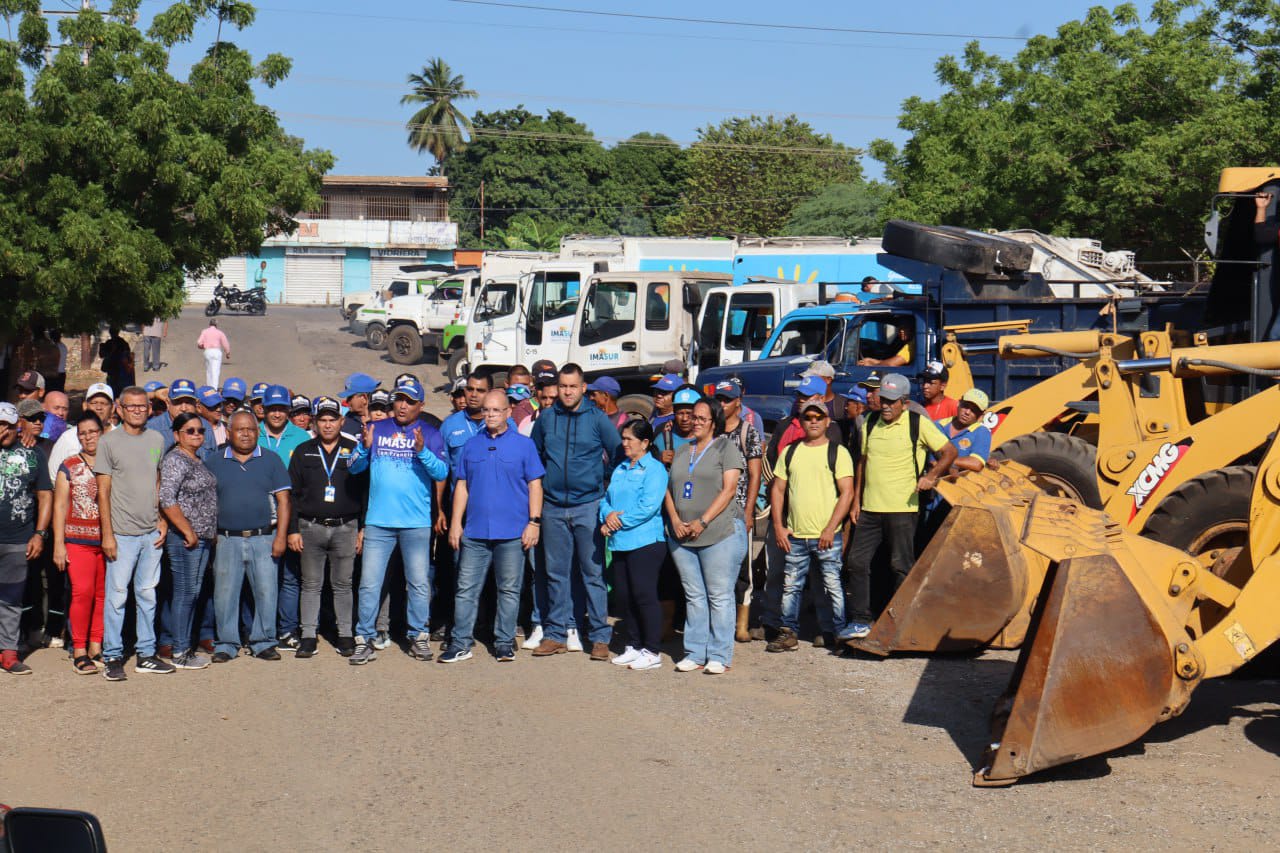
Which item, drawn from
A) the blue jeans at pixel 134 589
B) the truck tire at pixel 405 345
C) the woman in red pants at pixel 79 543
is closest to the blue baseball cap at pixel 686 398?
the blue jeans at pixel 134 589

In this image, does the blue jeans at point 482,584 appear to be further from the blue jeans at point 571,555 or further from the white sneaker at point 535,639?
the white sneaker at point 535,639

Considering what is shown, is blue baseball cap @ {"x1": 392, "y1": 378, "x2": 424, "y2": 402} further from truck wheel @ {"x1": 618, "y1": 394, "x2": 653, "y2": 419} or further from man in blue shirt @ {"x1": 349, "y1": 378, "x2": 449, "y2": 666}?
truck wheel @ {"x1": 618, "y1": 394, "x2": 653, "y2": 419}

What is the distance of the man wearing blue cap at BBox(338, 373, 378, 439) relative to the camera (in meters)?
10.4

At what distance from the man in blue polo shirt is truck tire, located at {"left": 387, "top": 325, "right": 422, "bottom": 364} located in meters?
26.8

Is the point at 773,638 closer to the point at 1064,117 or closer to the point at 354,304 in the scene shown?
the point at 1064,117

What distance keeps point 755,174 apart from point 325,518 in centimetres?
5842

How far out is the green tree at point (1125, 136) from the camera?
958 inches

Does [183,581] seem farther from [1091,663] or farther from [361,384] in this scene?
[1091,663]

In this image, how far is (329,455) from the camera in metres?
9.54

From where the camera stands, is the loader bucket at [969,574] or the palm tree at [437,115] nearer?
the loader bucket at [969,574]

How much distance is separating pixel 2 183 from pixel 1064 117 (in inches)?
753

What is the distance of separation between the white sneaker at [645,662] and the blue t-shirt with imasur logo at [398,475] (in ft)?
5.75

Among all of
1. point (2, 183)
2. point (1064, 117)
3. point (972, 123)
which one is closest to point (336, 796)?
point (2, 183)

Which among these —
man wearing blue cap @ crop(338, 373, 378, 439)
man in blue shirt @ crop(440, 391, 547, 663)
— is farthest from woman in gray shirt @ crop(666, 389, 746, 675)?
man wearing blue cap @ crop(338, 373, 378, 439)
